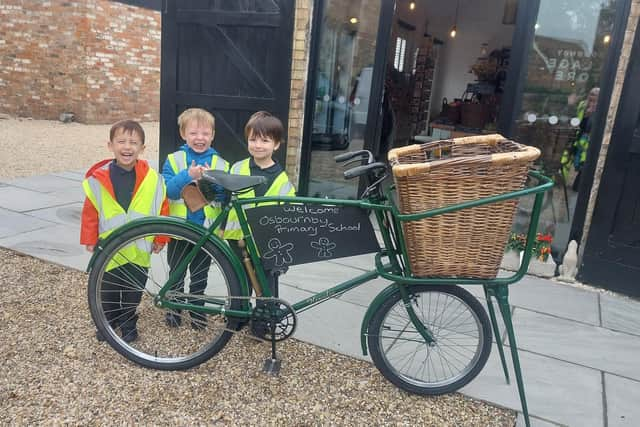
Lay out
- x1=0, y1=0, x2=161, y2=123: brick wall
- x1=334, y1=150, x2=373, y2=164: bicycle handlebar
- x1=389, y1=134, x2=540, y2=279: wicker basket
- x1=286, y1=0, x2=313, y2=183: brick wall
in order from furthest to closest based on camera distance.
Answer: x1=0, y1=0, x2=161, y2=123: brick wall, x1=286, y1=0, x2=313, y2=183: brick wall, x1=334, y1=150, x2=373, y2=164: bicycle handlebar, x1=389, y1=134, x2=540, y2=279: wicker basket

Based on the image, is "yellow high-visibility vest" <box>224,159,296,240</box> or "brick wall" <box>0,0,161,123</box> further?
"brick wall" <box>0,0,161,123</box>

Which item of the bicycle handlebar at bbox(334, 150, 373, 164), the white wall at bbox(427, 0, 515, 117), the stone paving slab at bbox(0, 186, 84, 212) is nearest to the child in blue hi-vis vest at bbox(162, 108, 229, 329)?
the bicycle handlebar at bbox(334, 150, 373, 164)

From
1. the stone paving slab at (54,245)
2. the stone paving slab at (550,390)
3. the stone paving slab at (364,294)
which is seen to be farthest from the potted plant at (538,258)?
the stone paving slab at (54,245)

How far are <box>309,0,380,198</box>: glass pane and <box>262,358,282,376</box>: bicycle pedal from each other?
304 cm

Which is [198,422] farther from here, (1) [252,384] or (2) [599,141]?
(2) [599,141]

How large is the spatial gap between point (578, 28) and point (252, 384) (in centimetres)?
376

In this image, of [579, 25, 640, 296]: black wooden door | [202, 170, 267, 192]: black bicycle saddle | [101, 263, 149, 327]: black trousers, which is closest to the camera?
[202, 170, 267, 192]: black bicycle saddle

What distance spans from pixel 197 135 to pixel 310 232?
0.93 metres

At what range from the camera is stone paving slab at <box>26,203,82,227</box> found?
4.96 m

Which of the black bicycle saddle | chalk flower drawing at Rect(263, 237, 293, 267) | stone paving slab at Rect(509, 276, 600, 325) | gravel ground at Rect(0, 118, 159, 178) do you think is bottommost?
gravel ground at Rect(0, 118, 159, 178)

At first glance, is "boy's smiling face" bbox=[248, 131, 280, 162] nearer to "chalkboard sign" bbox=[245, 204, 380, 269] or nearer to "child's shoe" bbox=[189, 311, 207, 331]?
"chalkboard sign" bbox=[245, 204, 380, 269]

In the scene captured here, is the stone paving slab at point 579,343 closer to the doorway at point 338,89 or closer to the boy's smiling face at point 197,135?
the boy's smiling face at point 197,135

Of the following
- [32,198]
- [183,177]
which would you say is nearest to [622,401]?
[183,177]

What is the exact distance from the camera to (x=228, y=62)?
17.6ft
